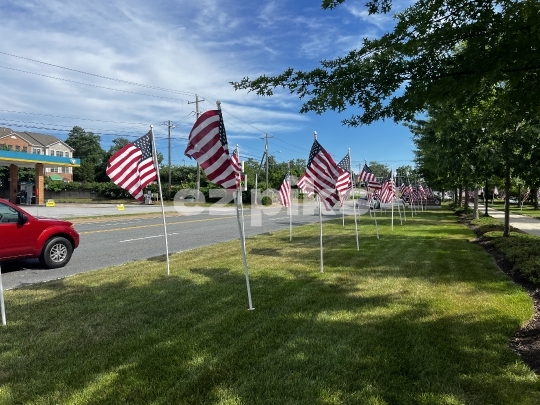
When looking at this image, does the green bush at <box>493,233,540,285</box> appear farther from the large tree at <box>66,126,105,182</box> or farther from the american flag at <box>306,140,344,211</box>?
the large tree at <box>66,126,105,182</box>

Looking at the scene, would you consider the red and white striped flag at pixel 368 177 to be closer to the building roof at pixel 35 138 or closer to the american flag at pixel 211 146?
the american flag at pixel 211 146

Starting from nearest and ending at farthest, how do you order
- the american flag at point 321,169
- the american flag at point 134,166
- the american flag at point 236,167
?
the american flag at point 236,167 → the american flag at point 134,166 → the american flag at point 321,169

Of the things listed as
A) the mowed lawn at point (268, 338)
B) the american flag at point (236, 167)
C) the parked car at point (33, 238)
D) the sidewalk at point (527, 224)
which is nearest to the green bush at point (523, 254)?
the mowed lawn at point (268, 338)

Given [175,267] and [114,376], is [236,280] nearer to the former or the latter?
[175,267]

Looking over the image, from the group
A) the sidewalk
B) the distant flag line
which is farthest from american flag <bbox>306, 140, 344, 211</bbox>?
the sidewalk

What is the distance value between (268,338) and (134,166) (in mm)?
5446

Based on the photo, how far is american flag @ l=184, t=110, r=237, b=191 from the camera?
20.2 feet

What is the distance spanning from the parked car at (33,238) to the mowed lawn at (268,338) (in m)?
1.80

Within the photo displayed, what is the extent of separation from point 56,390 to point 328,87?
3962 millimetres

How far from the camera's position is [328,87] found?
14.2 ft

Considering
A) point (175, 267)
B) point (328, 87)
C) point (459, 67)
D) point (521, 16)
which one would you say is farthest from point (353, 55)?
point (175, 267)

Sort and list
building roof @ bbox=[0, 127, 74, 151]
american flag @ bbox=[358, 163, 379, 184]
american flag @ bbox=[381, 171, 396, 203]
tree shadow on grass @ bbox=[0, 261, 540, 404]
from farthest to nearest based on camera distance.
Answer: building roof @ bbox=[0, 127, 74, 151], american flag @ bbox=[381, 171, 396, 203], american flag @ bbox=[358, 163, 379, 184], tree shadow on grass @ bbox=[0, 261, 540, 404]

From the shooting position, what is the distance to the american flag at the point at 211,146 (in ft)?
20.2

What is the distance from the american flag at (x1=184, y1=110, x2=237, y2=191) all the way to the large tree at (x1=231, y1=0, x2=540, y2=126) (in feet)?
5.08
